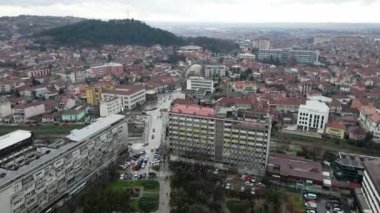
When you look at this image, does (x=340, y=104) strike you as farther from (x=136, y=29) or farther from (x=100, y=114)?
(x=136, y=29)

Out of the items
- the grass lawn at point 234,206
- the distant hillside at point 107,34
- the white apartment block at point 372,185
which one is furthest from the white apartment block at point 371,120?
the distant hillside at point 107,34

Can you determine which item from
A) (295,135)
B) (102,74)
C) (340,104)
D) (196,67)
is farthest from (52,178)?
(196,67)

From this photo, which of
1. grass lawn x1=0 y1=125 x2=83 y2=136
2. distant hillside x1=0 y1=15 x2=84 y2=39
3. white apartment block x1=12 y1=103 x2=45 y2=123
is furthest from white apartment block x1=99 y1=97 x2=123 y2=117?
distant hillside x1=0 y1=15 x2=84 y2=39

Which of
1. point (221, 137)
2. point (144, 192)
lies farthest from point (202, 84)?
point (144, 192)

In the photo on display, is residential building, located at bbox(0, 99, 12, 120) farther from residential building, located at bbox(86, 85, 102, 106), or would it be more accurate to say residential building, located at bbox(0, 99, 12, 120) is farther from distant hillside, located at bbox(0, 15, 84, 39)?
distant hillside, located at bbox(0, 15, 84, 39)

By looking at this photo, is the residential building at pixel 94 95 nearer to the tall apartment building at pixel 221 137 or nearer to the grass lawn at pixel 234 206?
the tall apartment building at pixel 221 137
